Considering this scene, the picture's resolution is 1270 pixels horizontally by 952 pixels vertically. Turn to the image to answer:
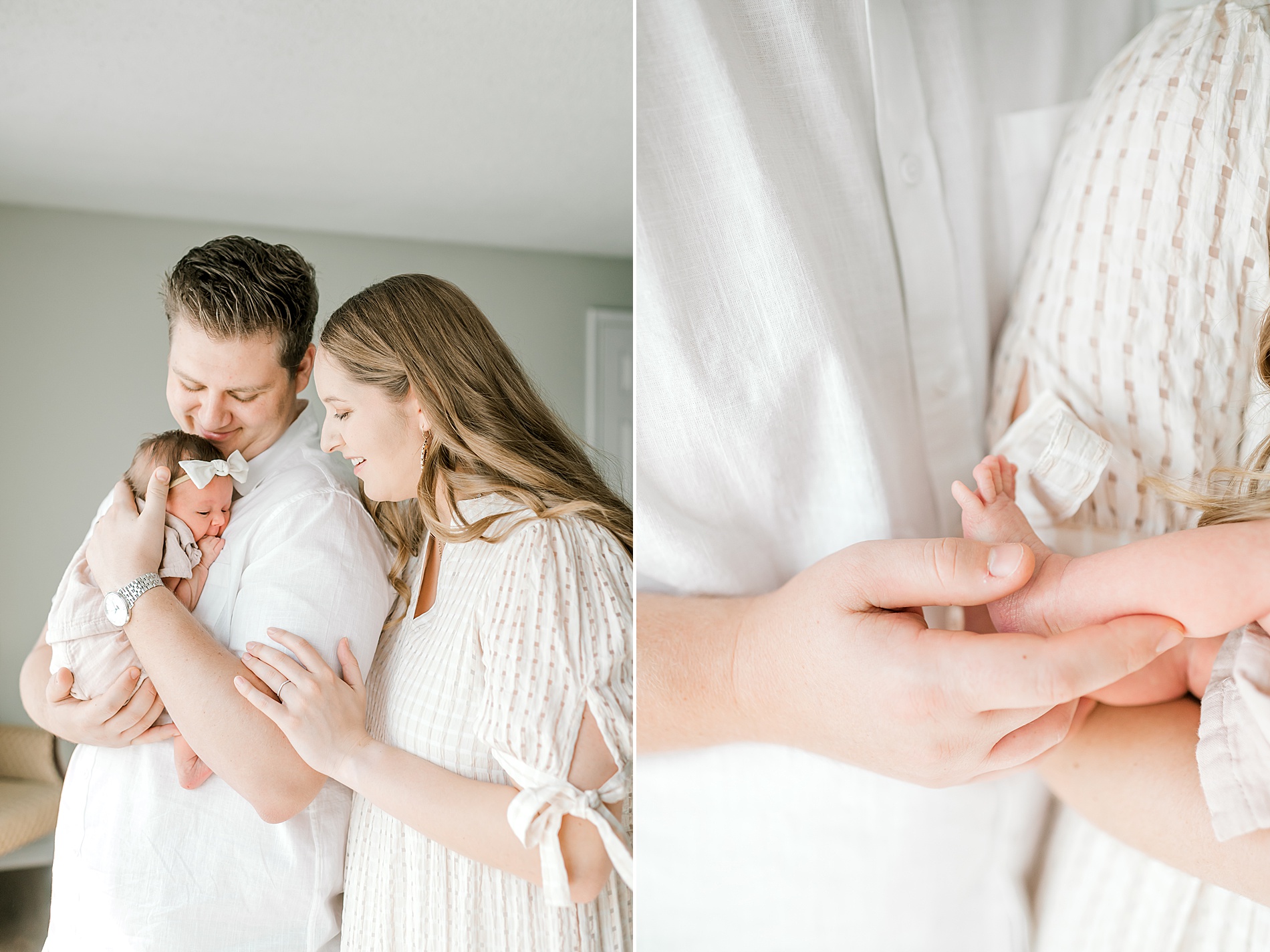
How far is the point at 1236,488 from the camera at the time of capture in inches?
22.7

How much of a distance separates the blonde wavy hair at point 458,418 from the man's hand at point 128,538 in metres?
0.18

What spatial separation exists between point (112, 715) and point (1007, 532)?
725mm

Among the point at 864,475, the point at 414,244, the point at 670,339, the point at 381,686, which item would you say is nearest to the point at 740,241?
the point at 670,339

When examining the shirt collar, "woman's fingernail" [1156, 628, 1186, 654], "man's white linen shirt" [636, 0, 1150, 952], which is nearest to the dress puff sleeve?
"man's white linen shirt" [636, 0, 1150, 952]

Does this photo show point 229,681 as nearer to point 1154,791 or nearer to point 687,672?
point 687,672

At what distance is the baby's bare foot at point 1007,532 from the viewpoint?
1.84 ft

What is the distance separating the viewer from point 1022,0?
67 centimetres

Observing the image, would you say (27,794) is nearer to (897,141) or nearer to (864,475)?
(864,475)

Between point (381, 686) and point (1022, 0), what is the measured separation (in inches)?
31.4

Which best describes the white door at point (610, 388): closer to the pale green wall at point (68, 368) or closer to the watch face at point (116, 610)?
the pale green wall at point (68, 368)

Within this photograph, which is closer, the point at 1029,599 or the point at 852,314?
the point at 1029,599

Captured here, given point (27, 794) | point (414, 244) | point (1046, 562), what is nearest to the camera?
point (1046, 562)

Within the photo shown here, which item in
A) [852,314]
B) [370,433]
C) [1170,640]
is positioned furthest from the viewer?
[370,433]

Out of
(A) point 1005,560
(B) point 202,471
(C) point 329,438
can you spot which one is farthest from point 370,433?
(A) point 1005,560
